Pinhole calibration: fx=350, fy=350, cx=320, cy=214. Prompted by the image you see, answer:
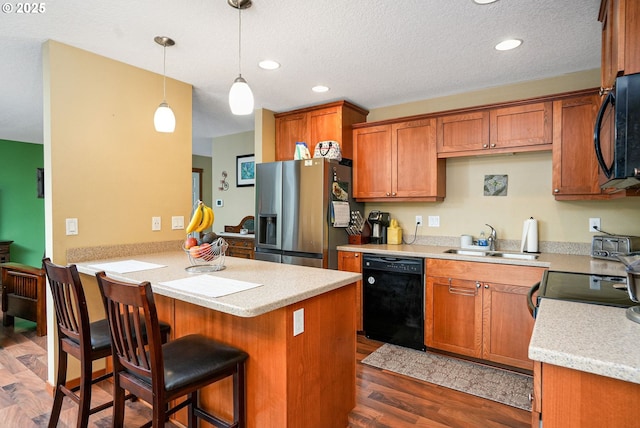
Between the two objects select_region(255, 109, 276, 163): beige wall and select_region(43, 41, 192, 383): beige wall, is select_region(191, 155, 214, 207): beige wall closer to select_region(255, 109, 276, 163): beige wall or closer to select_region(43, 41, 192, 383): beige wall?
select_region(255, 109, 276, 163): beige wall

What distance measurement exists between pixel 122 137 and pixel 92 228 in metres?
0.73

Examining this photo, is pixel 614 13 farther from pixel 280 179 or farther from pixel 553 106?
pixel 280 179

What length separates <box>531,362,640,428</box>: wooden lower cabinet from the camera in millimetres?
853

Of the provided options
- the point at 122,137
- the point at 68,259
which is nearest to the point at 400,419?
the point at 68,259

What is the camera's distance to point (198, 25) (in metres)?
2.15

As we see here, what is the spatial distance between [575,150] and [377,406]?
2.38 metres

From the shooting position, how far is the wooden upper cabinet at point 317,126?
3664mm

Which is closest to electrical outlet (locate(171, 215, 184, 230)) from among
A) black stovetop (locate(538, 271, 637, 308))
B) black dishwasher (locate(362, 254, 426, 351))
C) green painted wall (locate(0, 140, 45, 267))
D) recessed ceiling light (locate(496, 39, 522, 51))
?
black dishwasher (locate(362, 254, 426, 351))

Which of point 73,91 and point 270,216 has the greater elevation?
point 73,91

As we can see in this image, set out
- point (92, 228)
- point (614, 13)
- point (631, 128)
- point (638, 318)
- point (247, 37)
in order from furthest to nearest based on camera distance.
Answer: point (92, 228)
point (247, 37)
point (614, 13)
point (631, 128)
point (638, 318)

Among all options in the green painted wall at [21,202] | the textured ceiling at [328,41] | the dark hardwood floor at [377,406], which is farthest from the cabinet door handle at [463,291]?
the green painted wall at [21,202]

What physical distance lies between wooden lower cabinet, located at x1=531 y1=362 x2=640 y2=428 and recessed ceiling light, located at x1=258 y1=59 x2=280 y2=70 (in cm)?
255

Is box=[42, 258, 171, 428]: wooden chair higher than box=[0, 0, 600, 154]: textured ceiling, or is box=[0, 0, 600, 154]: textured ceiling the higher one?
box=[0, 0, 600, 154]: textured ceiling

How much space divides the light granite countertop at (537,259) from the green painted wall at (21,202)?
5.63m
